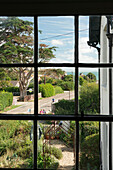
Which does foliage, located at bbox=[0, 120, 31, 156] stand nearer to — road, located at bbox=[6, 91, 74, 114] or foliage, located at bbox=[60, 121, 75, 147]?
road, located at bbox=[6, 91, 74, 114]

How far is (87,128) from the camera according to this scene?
103cm

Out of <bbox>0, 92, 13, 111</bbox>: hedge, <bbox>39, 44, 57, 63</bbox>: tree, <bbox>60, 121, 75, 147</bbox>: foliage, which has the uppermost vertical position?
<bbox>39, 44, 57, 63</bbox>: tree

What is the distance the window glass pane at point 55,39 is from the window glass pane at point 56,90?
7 cm

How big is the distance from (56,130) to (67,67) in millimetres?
358

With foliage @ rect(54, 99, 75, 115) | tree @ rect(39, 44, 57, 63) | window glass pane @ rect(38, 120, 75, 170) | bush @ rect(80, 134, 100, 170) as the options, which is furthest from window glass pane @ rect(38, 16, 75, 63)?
bush @ rect(80, 134, 100, 170)

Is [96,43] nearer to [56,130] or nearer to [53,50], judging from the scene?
[53,50]

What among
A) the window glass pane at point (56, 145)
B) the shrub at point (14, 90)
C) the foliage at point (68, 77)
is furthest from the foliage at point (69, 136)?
the shrub at point (14, 90)

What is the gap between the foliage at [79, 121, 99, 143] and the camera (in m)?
1.03

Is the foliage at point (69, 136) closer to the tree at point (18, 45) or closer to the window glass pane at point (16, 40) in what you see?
the tree at point (18, 45)

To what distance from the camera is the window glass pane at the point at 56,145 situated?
3.39 ft

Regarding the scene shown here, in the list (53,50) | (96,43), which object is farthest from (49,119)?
(96,43)

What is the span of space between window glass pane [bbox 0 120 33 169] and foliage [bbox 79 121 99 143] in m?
0.29

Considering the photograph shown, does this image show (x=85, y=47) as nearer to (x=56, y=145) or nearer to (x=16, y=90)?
(x=16, y=90)

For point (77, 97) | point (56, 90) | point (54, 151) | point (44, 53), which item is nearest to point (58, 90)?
point (56, 90)
